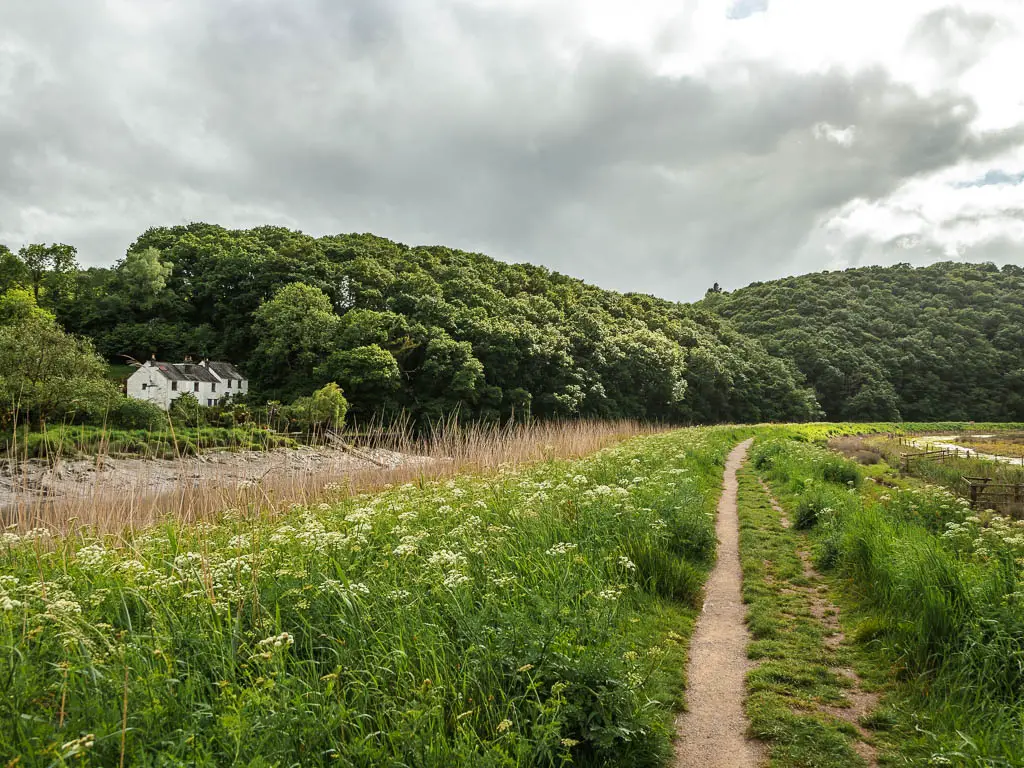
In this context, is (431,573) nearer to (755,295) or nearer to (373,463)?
(373,463)

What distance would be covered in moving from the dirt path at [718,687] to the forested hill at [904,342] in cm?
8078

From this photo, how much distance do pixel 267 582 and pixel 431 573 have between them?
1290 mm

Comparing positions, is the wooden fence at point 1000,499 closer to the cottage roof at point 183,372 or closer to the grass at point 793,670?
the grass at point 793,670

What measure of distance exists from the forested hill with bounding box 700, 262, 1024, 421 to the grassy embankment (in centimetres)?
7960

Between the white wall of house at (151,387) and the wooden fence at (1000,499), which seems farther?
the white wall of house at (151,387)

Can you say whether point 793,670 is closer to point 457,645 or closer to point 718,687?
point 718,687

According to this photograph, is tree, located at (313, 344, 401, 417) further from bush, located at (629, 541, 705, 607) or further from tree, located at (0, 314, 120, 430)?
bush, located at (629, 541, 705, 607)

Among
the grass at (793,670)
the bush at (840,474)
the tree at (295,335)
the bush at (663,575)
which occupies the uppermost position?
the tree at (295,335)

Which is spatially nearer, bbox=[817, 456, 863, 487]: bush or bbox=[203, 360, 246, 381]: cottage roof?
bbox=[817, 456, 863, 487]: bush

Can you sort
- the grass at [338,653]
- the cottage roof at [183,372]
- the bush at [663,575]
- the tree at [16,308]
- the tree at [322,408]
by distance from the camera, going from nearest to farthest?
the grass at [338,653] < the bush at [663,575] < the tree at [322,408] < the cottage roof at [183,372] < the tree at [16,308]

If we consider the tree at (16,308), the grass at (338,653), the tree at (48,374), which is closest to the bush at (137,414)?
the tree at (48,374)

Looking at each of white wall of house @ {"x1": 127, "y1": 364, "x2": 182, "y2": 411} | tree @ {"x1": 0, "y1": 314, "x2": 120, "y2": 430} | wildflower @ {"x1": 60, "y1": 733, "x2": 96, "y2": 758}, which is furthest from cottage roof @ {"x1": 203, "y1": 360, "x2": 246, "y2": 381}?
wildflower @ {"x1": 60, "y1": 733, "x2": 96, "y2": 758}

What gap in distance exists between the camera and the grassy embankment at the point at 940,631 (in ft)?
12.0

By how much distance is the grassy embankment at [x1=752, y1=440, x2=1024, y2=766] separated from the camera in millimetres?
3668
